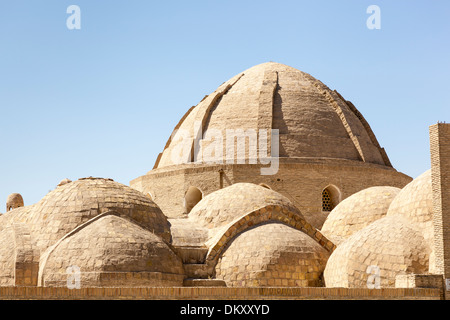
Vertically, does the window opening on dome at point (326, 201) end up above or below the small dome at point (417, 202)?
above

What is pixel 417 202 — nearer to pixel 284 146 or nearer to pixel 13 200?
pixel 284 146

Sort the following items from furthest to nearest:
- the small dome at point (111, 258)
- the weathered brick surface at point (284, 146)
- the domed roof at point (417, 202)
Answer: the weathered brick surface at point (284, 146) < the domed roof at point (417, 202) < the small dome at point (111, 258)

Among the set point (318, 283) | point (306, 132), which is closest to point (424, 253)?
point (318, 283)

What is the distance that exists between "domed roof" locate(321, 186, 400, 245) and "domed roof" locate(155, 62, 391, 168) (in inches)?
162

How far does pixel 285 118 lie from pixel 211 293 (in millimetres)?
13403

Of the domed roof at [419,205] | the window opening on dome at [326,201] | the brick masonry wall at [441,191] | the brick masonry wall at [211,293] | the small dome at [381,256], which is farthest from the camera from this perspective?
the window opening on dome at [326,201]

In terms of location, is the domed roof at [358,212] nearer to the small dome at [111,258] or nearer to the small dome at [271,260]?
the small dome at [271,260]

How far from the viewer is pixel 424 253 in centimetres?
1681

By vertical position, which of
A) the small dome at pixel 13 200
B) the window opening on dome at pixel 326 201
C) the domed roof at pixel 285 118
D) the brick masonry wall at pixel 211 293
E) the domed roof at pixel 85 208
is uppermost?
the domed roof at pixel 285 118

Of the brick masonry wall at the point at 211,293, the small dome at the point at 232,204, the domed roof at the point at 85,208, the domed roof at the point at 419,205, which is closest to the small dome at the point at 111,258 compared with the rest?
the domed roof at the point at 85,208

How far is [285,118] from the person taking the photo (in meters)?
26.5

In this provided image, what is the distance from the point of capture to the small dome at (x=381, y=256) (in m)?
16.8

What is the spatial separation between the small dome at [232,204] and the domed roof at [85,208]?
154cm
